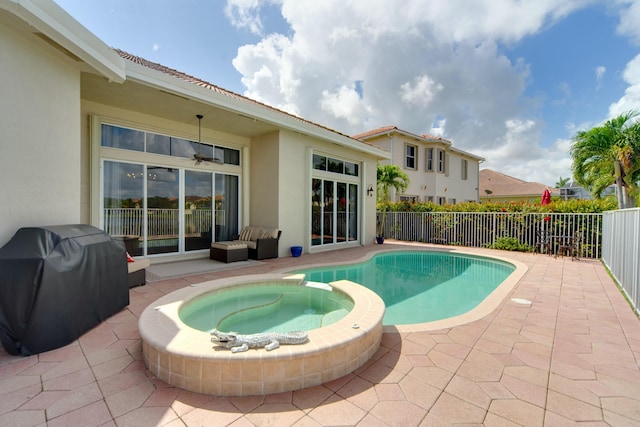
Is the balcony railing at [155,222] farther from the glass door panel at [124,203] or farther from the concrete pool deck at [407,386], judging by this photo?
the concrete pool deck at [407,386]

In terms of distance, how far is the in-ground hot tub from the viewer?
2330 millimetres

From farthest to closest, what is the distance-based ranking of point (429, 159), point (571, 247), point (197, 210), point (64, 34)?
point (429, 159) < point (571, 247) < point (197, 210) < point (64, 34)

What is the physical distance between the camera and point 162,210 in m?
7.87

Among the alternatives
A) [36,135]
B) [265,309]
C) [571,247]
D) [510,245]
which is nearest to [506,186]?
[510,245]

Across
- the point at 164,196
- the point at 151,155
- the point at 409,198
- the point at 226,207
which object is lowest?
the point at 226,207

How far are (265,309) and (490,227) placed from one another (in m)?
11.2

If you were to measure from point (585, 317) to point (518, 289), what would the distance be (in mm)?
1518

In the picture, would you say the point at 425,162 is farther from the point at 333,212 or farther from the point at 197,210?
the point at 197,210

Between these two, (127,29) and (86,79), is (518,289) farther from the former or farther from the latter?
(127,29)

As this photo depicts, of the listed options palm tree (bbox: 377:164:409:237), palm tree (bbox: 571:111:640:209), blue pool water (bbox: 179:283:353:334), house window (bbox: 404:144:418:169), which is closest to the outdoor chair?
palm tree (bbox: 571:111:640:209)

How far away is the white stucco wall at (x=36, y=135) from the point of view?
3.48m

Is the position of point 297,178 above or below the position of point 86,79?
below

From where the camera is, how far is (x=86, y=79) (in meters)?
5.37

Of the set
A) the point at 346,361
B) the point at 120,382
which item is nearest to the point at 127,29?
the point at 120,382
